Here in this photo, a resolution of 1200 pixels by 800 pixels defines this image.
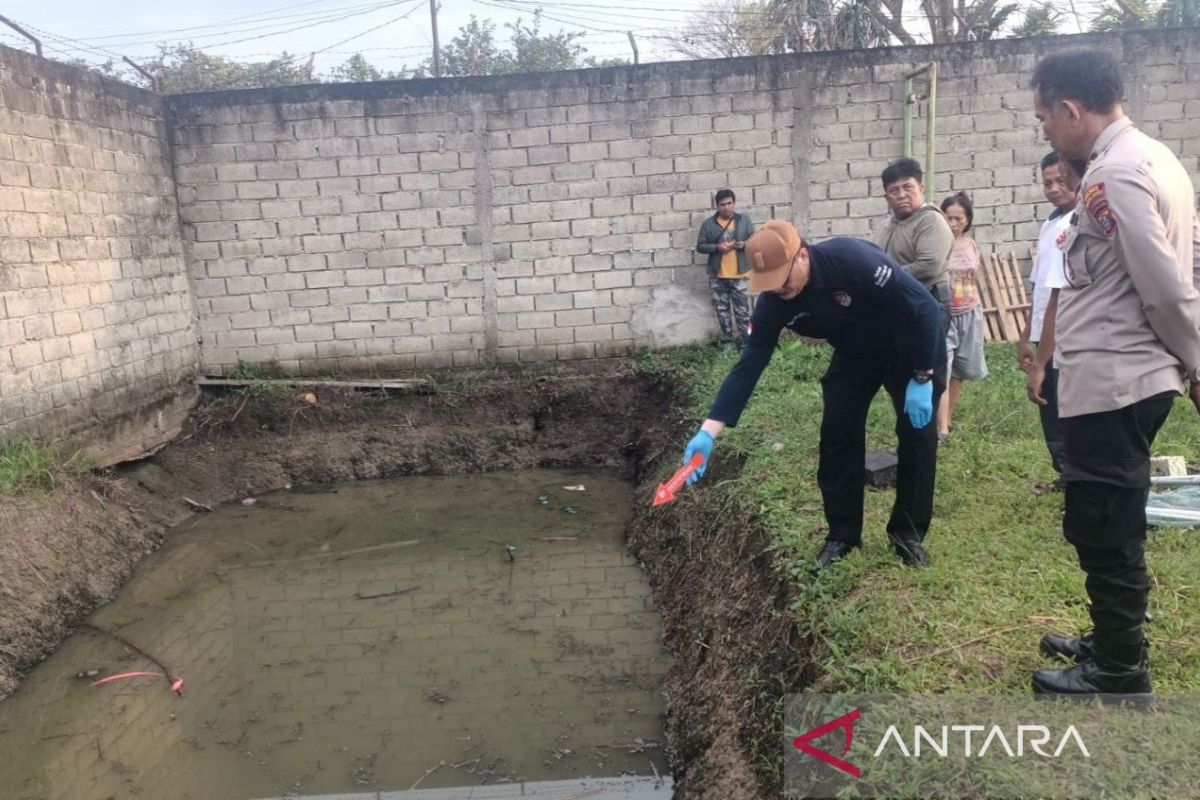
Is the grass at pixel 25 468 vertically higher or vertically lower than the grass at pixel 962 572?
higher

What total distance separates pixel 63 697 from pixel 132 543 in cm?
174

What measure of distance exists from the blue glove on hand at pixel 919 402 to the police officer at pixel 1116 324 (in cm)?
75

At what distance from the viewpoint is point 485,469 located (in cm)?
743

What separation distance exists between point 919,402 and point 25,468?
5030 millimetres

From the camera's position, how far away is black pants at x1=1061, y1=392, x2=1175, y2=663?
6.98ft

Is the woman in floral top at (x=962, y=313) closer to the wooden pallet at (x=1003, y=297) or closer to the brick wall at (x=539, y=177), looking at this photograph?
the brick wall at (x=539, y=177)

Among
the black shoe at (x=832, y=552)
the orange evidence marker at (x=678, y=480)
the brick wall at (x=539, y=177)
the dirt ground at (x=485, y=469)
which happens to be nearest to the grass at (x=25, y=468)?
the dirt ground at (x=485, y=469)

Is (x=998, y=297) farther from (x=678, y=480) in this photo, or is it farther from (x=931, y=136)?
→ (x=678, y=480)

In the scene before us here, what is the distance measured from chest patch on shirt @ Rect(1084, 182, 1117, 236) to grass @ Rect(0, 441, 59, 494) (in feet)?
18.0

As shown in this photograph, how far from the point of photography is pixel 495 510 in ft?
21.2

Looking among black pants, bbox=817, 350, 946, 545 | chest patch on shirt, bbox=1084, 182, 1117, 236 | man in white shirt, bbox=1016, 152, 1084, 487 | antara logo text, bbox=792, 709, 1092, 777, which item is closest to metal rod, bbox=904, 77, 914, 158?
man in white shirt, bbox=1016, 152, 1084, 487

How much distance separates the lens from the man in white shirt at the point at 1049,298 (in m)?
3.30

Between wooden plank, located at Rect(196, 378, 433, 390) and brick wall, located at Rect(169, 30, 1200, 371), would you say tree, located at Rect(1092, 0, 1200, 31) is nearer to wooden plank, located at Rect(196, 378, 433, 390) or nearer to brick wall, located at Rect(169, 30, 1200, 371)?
brick wall, located at Rect(169, 30, 1200, 371)

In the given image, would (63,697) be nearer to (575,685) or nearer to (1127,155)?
(575,685)
